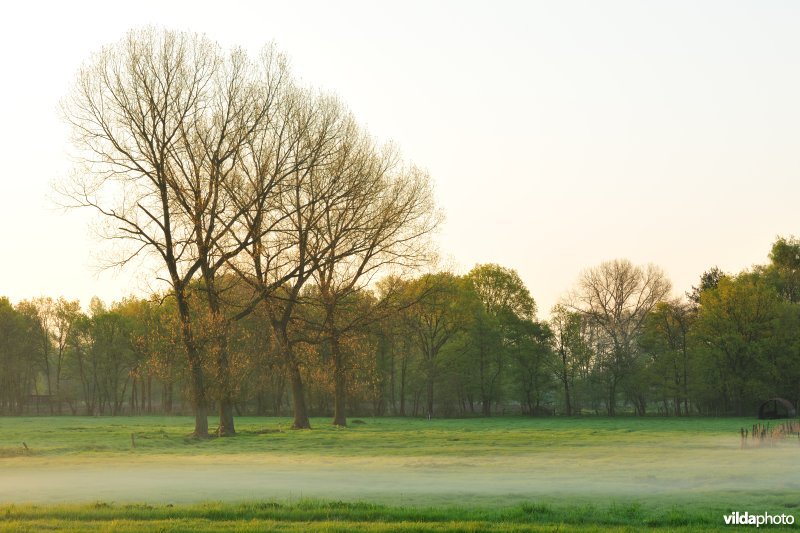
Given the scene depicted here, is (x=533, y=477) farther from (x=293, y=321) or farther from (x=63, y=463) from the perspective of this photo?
(x=293, y=321)

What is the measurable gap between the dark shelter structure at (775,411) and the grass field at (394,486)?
133 ft

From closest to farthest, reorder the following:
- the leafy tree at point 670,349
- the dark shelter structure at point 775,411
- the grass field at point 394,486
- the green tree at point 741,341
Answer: the grass field at point 394,486 → the dark shelter structure at point 775,411 → the green tree at point 741,341 → the leafy tree at point 670,349

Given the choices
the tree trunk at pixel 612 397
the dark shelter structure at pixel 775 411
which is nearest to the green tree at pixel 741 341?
the dark shelter structure at pixel 775 411

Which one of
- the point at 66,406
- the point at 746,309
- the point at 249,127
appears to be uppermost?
the point at 249,127

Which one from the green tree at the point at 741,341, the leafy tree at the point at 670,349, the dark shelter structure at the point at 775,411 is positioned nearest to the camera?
the dark shelter structure at the point at 775,411

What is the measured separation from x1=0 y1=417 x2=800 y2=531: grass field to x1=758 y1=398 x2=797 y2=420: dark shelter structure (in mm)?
40400

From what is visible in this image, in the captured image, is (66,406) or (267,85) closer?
(267,85)

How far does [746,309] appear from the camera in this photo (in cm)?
10056

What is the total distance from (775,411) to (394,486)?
70.2 metres

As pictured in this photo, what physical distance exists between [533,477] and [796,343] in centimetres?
7868

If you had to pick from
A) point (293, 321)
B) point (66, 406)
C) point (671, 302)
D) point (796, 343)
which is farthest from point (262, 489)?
point (66, 406)

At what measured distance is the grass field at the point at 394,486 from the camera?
60.8ft

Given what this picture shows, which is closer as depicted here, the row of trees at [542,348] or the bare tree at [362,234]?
the bare tree at [362,234]

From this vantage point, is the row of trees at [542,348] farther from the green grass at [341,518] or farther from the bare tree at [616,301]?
the green grass at [341,518]
